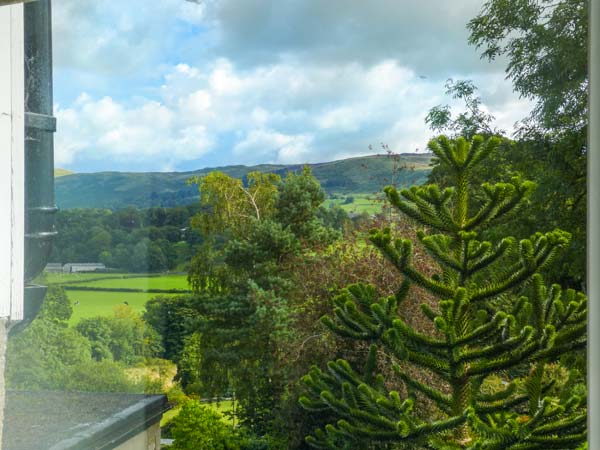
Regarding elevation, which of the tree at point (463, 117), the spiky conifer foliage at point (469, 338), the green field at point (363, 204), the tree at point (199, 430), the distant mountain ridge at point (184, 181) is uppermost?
the tree at point (463, 117)

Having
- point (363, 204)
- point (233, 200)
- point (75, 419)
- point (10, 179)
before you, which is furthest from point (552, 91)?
point (75, 419)

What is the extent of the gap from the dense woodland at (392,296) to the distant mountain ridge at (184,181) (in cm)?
4

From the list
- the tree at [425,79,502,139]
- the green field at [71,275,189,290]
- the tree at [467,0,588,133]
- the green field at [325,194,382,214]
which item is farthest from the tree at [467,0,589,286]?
the green field at [71,275,189,290]

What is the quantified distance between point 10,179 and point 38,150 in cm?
47

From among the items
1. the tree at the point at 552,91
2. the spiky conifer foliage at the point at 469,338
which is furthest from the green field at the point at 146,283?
the tree at the point at 552,91

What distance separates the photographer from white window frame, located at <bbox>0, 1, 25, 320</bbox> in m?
1.63

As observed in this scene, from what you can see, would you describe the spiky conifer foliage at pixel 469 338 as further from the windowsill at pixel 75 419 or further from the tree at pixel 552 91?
the windowsill at pixel 75 419

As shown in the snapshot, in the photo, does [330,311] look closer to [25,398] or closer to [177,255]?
[177,255]

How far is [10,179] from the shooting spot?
5.55ft

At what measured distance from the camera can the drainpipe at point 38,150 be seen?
206cm

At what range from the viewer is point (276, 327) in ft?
7.57

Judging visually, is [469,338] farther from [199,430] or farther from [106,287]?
[106,287]

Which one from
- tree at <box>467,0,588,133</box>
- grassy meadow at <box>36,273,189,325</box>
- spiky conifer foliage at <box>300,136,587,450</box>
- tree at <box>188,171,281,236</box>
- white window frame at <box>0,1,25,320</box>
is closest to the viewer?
white window frame at <box>0,1,25,320</box>

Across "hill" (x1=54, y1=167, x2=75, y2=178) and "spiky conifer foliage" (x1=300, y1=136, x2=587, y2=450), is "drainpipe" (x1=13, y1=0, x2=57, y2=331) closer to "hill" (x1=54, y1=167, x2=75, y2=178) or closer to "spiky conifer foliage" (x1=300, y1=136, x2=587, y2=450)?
"hill" (x1=54, y1=167, x2=75, y2=178)
